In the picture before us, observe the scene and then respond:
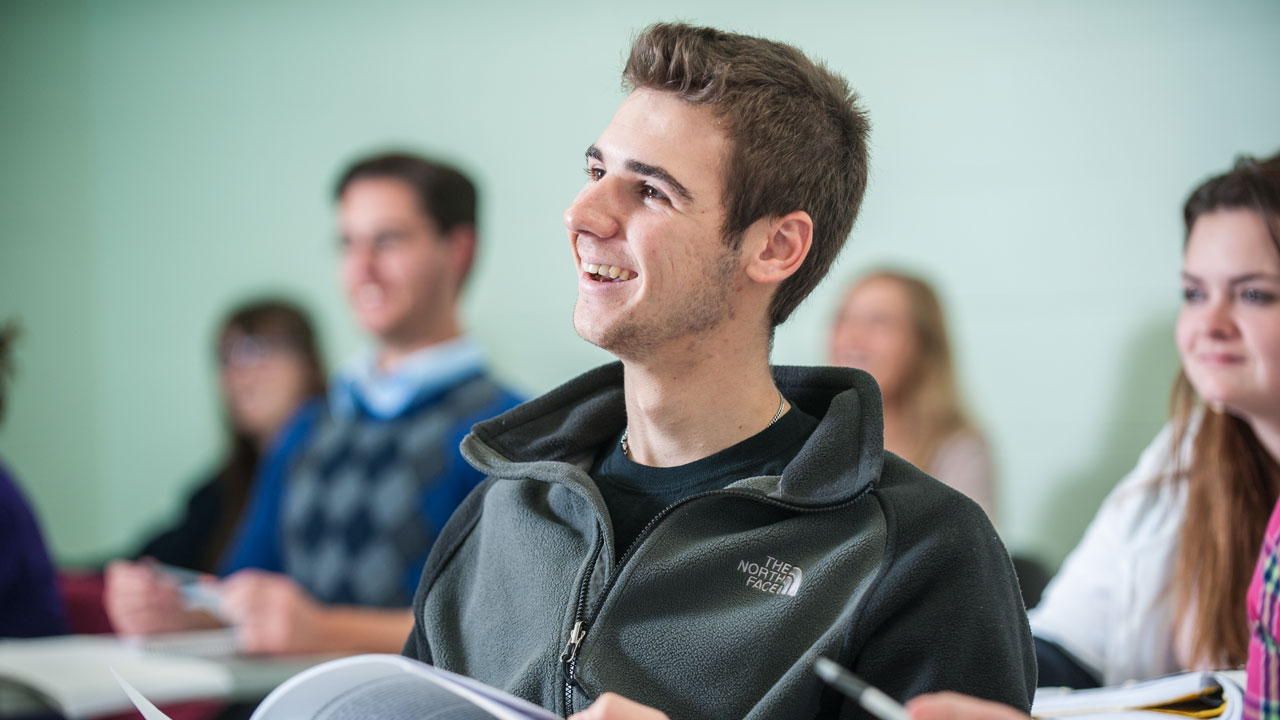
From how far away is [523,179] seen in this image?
3857 millimetres

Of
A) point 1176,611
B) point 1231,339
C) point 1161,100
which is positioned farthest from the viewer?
point 1161,100

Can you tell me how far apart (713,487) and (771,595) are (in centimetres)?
15

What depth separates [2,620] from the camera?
7.64 ft

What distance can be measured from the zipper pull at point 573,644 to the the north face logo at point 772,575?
0.17 m

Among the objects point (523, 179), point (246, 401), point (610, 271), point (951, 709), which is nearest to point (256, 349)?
point (246, 401)

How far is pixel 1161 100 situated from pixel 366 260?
6.81 ft

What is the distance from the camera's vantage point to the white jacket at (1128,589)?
170 cm

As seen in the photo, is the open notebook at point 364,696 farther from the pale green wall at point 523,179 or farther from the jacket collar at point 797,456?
the pale green wall at point 523,179

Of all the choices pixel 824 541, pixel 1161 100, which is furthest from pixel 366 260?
pixel 1161 100

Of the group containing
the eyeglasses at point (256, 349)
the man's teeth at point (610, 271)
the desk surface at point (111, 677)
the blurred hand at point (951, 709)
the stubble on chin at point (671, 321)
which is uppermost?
the man's teeth at point (610, 271)

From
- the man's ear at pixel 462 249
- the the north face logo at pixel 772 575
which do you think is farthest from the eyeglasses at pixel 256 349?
the the north face logo at pixel 772 575

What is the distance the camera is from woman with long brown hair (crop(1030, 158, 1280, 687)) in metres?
1.56

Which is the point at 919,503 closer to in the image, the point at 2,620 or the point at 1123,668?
the point at 1123,668

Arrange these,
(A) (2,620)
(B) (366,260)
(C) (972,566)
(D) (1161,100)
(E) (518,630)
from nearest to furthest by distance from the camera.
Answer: (C) (972,566), (E) (518,630), (A) (2,620), (B) (366,260), (D) (1161,100)
